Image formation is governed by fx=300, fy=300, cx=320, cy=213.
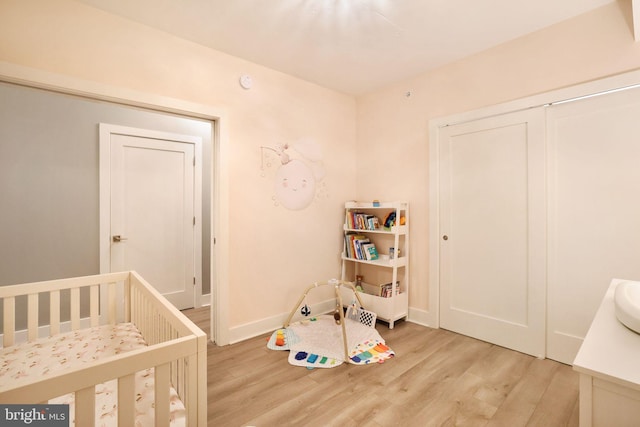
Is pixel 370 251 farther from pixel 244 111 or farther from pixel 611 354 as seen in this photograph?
pixel 611 354

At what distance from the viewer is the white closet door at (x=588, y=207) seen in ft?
6.15

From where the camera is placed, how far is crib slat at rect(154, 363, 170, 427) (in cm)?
94

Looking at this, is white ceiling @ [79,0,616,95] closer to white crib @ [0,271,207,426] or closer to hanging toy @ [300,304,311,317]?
white crib @ [0,271,207,426]

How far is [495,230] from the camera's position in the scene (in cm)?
244

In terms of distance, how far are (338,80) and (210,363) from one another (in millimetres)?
2745

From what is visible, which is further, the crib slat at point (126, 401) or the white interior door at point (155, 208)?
the white interior door at point (155, 208)

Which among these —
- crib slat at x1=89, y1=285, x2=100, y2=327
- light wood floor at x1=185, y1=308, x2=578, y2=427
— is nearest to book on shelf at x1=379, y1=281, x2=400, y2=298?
light wood floor at x1=185, y1=308, x2=578, y2=427

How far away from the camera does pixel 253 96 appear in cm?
264

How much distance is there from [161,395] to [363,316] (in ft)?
6.72

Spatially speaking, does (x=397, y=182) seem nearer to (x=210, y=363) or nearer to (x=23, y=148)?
(x=210, y=363)

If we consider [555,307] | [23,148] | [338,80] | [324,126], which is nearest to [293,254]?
[324,126]

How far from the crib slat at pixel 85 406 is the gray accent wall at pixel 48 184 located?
6.65 feet

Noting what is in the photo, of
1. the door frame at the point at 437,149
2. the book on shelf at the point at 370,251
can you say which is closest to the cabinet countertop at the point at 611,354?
the door frame at the point at 437,149

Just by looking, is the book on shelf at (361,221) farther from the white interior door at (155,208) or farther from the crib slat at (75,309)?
the crib slat at (75,309)
